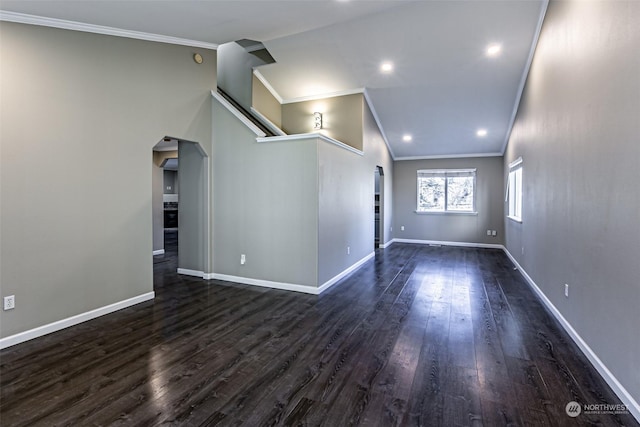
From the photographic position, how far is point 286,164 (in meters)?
4.28

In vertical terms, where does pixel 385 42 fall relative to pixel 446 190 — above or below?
above

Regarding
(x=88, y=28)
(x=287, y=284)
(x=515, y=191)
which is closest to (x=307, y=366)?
(x=287, y=284)

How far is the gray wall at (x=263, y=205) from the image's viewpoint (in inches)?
164

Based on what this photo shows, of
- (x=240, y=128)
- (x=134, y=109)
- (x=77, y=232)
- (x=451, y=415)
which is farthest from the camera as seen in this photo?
(x=240, y=128)

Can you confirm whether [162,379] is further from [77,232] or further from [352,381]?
[77,232]

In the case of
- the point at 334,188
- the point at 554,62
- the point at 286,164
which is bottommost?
the point at 334,188

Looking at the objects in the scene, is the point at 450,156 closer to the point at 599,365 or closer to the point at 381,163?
the point at 381,163

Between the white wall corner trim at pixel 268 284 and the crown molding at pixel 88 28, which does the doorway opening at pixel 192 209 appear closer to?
the white wall corner trim at pixel 268 284

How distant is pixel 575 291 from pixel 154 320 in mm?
4036

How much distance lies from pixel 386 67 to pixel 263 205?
299 centimetres

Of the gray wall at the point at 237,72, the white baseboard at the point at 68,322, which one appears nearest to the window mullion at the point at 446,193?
the gray wall at the point at 237,72

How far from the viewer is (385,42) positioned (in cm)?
447

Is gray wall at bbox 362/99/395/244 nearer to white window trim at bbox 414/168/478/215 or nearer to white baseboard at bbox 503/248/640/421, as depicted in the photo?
white window trim at bbox 414/168/478/215

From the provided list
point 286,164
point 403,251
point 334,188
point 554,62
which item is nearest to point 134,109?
point 286,164
